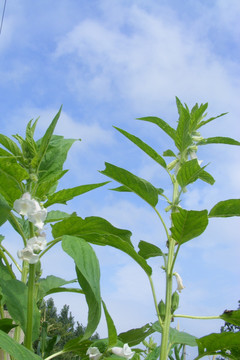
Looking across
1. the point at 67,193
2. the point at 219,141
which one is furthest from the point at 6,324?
the point at 219,141

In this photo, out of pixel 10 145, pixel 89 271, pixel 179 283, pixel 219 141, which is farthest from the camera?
pixel 219 141

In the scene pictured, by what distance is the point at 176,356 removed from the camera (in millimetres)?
1770

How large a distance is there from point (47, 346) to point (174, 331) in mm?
573

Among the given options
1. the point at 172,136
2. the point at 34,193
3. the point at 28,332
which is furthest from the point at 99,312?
the point at 172,136

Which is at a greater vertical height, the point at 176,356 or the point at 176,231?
the point at 176,231

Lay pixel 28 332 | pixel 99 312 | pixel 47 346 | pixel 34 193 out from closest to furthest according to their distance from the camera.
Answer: pixel 99 312 < pixel 28 332 < pixel 34 193 < pixel 47 346

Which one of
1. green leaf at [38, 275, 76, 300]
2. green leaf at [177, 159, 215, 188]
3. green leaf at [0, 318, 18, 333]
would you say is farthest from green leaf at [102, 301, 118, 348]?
green leaf at [177, 159, 215, 188]

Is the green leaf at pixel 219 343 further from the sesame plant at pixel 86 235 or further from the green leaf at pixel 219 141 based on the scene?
the green leaf at pixel 219 141

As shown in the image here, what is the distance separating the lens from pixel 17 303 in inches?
48.6

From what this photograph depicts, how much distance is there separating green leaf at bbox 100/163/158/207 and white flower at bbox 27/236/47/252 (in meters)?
0.50

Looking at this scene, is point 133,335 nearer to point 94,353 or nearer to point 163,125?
point 94,353

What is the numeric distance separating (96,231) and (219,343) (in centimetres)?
67

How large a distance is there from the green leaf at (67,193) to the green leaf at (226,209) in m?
0.56

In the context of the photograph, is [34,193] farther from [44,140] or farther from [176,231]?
[176,231]
